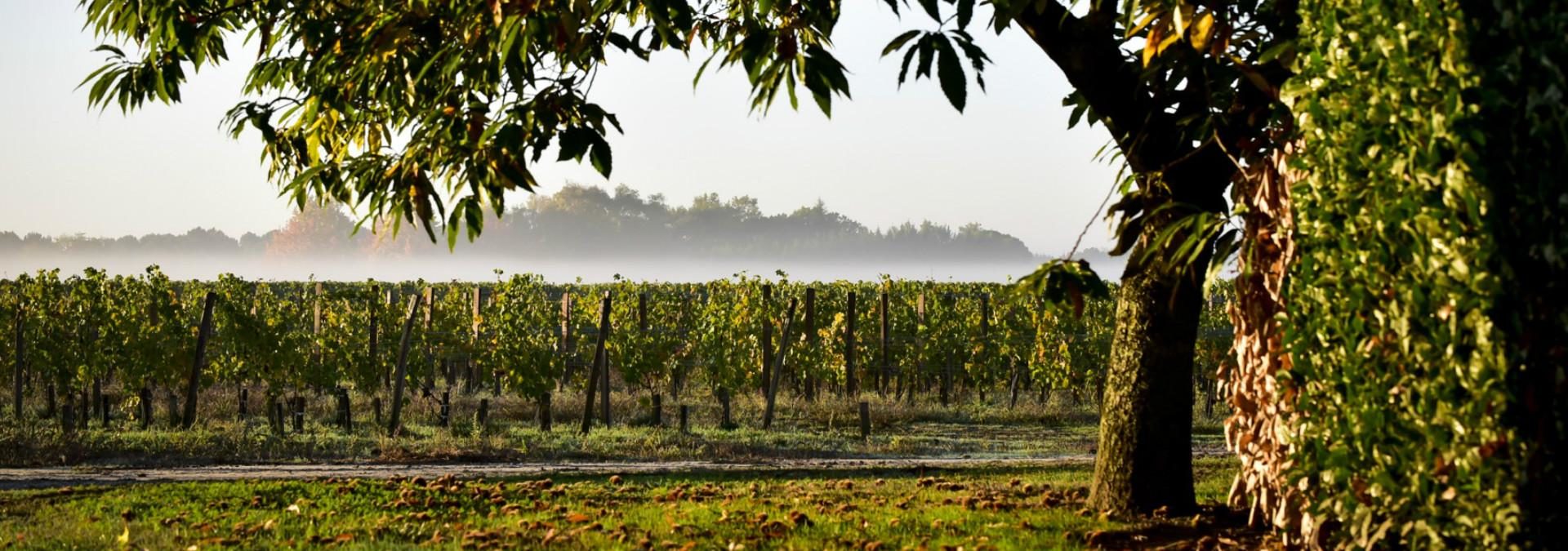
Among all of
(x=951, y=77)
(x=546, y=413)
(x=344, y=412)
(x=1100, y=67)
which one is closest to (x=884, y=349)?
(x=546, y=413)

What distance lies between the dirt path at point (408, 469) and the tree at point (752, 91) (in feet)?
16.1

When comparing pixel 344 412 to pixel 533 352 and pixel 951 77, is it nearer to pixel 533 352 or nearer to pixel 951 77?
pixel 533 352

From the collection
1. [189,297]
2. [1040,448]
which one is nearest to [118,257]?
[189,297]

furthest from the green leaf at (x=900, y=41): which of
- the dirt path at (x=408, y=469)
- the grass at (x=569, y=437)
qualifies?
the grass at (x=569, y=437)

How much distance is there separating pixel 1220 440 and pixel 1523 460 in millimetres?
12725

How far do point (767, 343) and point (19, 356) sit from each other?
10137 millimetres

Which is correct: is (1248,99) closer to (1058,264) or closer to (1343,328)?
(1058,264)

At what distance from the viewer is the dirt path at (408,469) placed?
1266 centimetres

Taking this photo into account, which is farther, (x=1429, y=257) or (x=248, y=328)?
(x=248, y=328)

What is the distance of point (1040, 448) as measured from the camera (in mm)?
16297

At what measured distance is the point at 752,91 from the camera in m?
5.46

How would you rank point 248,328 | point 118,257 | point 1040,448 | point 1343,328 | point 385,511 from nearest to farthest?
point 1343,328 < point 385,511 < point 1040,448 < point 248,328 < point 118,257

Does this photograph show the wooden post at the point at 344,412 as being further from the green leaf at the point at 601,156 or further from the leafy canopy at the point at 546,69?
the green leaf at the point at 601,156

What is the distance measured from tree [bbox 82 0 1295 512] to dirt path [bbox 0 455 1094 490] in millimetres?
4893
